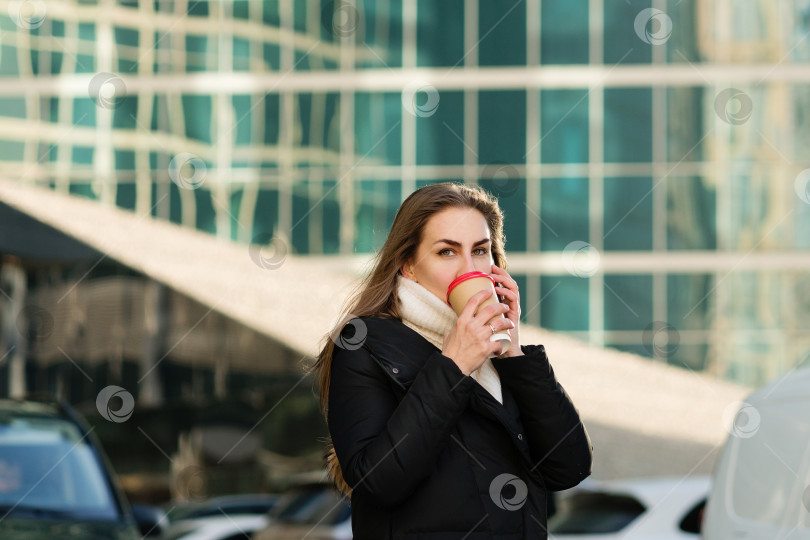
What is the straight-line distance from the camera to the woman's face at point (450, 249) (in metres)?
2.73

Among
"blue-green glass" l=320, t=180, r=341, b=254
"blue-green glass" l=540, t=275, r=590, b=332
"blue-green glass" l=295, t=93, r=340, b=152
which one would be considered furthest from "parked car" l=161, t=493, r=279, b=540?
"blue-green glass" l=295, t=93, r=340, b=152

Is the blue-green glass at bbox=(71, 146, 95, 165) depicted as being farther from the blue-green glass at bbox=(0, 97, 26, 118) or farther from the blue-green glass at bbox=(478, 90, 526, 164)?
the blue-green glass at bbox=(478, 90, 526, 164)

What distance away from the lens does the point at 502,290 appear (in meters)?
2.68

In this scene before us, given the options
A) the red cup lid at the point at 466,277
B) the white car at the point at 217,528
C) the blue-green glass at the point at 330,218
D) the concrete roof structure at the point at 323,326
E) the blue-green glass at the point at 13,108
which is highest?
the blue-green glass at the point at 13,108

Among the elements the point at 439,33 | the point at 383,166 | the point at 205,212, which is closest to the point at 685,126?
the point at 439,33

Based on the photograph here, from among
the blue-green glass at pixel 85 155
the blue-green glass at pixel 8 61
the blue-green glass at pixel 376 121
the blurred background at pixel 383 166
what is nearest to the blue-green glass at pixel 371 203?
the blurred background at pixel 383 166

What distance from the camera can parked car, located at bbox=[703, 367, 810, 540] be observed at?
343 cm

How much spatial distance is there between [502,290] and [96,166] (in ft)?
68.8

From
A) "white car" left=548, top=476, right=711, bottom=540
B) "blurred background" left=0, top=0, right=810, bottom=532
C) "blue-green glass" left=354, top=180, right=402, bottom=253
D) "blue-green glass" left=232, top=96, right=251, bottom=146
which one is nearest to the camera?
"white car" left=548, top=476, right=711, bottom=540

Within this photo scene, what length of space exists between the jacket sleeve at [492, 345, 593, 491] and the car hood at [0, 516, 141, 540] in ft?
12.8

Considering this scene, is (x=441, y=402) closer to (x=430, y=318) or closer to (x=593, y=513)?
(x=430, y=318)

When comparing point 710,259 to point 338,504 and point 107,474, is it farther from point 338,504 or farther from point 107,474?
point 107,474

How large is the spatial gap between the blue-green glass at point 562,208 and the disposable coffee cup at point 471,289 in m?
19.2

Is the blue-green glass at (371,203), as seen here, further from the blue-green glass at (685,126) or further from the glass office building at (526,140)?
the blue-green glass at (685,126)
